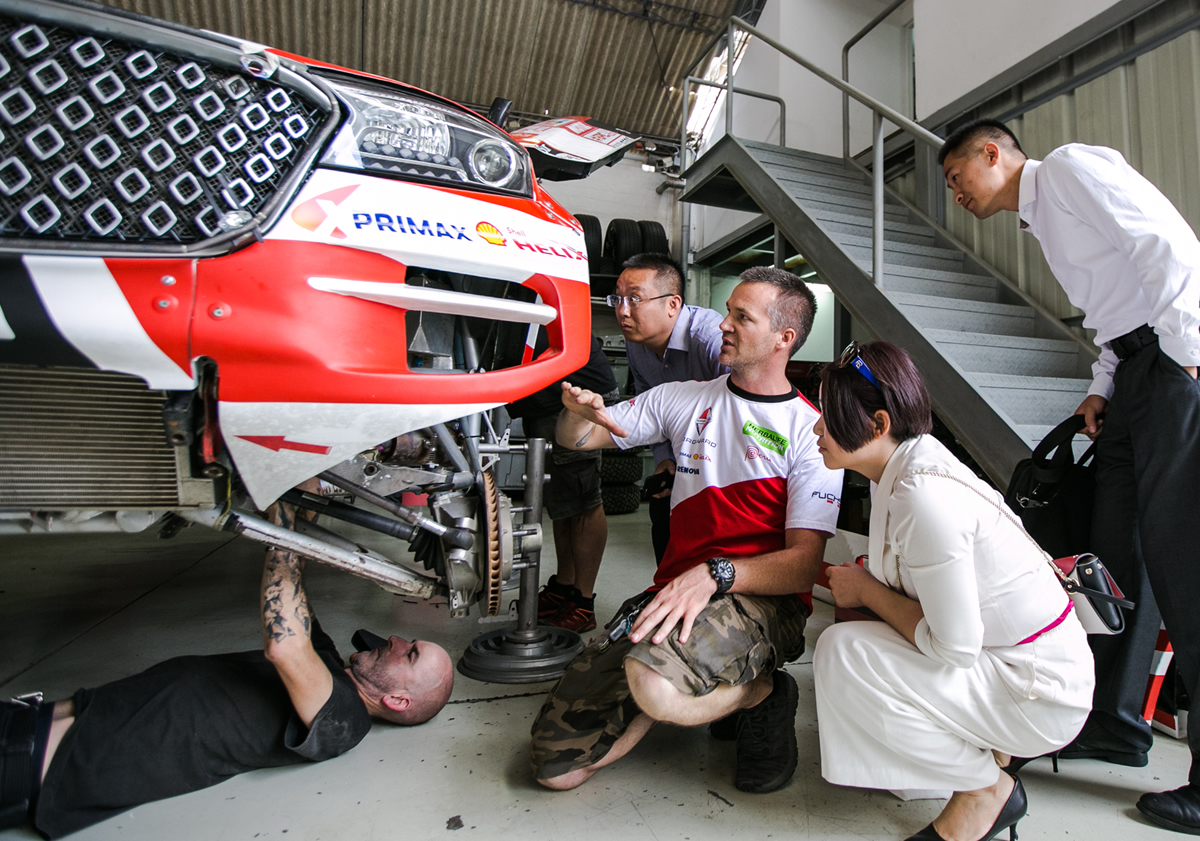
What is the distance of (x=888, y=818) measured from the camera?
52.3 inches

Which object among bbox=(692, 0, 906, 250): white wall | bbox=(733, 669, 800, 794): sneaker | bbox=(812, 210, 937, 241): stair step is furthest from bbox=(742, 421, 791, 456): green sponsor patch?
bbox=(692, 0, 906, 250): white wall

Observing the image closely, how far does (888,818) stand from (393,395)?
1.24 metres

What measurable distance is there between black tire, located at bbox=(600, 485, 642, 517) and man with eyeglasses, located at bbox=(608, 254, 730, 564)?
8.14ft

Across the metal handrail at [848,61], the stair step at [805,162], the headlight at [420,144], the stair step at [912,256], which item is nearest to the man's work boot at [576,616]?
the headlight at [420,144]

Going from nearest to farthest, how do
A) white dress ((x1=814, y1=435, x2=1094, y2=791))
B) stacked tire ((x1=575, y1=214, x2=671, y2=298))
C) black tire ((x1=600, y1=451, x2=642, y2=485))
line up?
white dress ((x1=814, y1=435, x2=1094, y2=791)) < black tire ((x1=600, y1=451, x2=642, y2=485)) < stacked tire ((x1=575, y1=214, x2=671, y2=298))

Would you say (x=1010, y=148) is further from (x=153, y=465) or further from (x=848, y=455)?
(x=153, y=465)

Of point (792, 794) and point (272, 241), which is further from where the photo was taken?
point (792, 794)

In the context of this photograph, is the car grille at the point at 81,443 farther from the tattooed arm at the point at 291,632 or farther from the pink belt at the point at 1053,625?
the pink belt at the point at 1053,625

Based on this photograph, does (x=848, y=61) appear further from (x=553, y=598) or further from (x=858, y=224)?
(x=553, y=598)

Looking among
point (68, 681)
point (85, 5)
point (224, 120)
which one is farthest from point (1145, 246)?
point (68, 681)

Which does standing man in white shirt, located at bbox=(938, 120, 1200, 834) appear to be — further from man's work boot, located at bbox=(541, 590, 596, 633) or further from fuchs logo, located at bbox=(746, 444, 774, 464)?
man's work boot, located at bbox=(541, 590, 596, 633)

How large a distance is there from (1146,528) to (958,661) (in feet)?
2.13

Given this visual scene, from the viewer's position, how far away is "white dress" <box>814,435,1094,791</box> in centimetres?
115

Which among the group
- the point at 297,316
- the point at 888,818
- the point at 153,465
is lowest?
the point at 888,818
